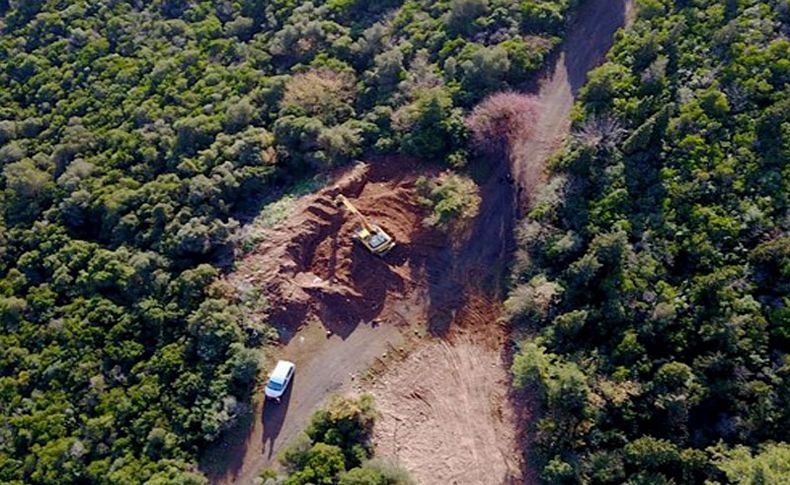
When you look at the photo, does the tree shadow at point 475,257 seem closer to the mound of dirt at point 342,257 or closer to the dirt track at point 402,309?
the dirt track at point 402,309

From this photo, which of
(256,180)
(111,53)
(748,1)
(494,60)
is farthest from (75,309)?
(748,1)

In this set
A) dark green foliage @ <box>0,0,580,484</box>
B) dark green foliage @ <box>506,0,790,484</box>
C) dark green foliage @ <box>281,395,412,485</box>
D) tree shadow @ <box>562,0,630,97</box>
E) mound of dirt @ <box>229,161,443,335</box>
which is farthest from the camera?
tree shadow @ <box>562,0,630,97</box>

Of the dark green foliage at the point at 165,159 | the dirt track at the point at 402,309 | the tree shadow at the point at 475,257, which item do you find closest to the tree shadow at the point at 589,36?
the dirt track at the point at 402,309

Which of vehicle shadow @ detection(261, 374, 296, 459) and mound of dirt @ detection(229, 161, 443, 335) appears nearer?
vehicle shadow @ detection(261, 374, 296, 459)

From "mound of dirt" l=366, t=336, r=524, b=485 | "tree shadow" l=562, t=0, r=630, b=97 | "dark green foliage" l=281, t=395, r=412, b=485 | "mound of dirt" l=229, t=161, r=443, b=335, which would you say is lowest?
"mound of dirt" l=366, t=336, r=524, b=485

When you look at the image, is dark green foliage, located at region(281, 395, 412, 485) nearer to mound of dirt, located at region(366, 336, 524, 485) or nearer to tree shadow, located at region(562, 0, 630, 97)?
mound of dirt, located at region(366, 336, 524, 485)

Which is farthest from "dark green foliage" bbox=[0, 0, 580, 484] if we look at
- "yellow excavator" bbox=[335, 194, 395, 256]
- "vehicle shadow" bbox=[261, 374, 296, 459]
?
"yellow excavator" bbox=[335, 194, 395, 256]
